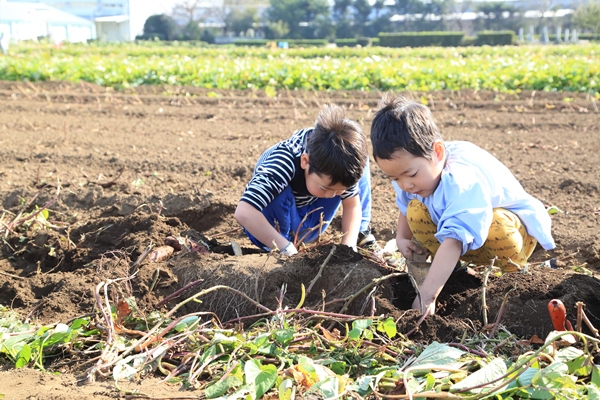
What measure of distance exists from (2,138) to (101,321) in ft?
17.0

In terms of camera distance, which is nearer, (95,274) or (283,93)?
(95,274)

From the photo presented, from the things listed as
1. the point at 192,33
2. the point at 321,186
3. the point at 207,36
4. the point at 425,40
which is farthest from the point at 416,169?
the point at 207,36

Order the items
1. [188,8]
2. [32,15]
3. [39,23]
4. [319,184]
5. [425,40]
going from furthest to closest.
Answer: [188,8], [39,23], [32,15], [425,40], [319,184]

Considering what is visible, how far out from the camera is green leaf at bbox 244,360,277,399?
2.00 meters

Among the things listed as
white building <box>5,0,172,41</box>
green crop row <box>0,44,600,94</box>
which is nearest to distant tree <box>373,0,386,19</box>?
white building <box>5,0,172,41</box>

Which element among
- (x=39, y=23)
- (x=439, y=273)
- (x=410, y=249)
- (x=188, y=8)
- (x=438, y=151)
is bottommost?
(x=410, y=249)

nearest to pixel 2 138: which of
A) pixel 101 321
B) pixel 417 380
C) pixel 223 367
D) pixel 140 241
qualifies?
pixel 140 241

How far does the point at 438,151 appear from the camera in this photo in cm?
266

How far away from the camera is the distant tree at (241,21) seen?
207ft

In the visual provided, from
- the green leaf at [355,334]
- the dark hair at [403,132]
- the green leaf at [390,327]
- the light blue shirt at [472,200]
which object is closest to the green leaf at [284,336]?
the green leaf at [355,334]

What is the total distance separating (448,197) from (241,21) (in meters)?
63.2

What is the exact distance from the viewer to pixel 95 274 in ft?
9.70

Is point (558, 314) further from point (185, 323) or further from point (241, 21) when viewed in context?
point (241, 21)

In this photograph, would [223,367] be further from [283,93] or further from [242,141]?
[283,93]
